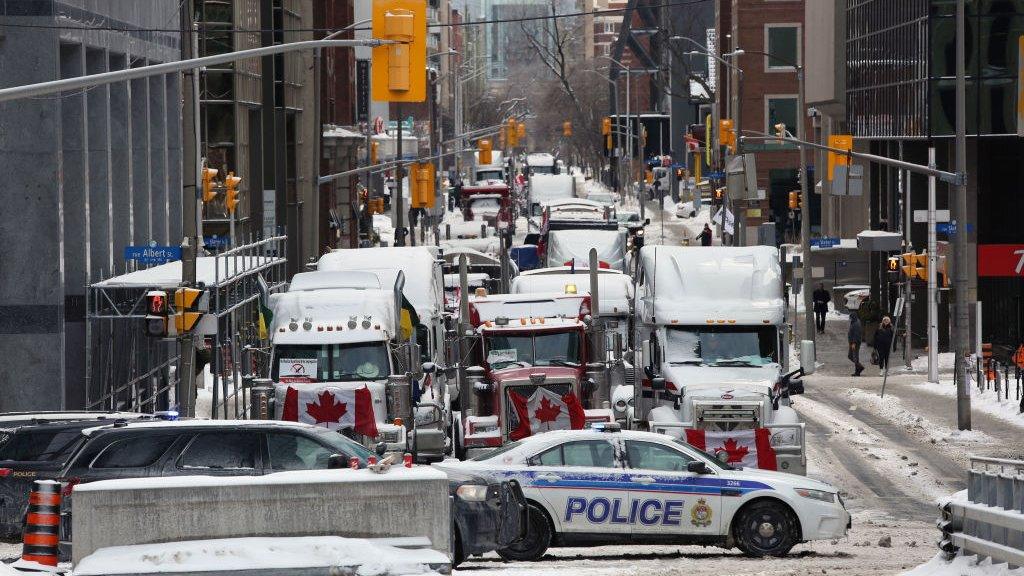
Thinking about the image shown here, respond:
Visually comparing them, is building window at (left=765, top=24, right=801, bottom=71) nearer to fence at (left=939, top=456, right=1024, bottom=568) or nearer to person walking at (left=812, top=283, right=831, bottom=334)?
person walking at (left=812, top=283, right=831, bottom=334)

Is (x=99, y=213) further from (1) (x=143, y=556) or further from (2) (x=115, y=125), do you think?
(1) (x=143, y=556)

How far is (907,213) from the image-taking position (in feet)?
173

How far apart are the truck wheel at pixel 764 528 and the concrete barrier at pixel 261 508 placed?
194 inches

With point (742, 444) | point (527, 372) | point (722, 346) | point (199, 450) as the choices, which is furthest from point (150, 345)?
point (199, 450)

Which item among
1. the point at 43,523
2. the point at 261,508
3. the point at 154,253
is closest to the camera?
the point at 261,508

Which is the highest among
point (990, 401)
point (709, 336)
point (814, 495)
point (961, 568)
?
point (709, 336)

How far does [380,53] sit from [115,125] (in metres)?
16.1

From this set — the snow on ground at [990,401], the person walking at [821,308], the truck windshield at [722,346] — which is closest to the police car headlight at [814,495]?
the truck windshield at [722,346]

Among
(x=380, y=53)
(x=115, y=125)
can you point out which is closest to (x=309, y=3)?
(x=115, y=125)

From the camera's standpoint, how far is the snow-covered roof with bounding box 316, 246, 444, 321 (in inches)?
1201

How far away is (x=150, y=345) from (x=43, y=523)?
1874 cm

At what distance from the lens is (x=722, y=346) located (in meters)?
26.3

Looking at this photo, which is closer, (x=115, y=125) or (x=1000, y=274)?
(x=115, y=125)

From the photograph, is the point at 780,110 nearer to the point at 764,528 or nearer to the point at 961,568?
the point at 764,528
